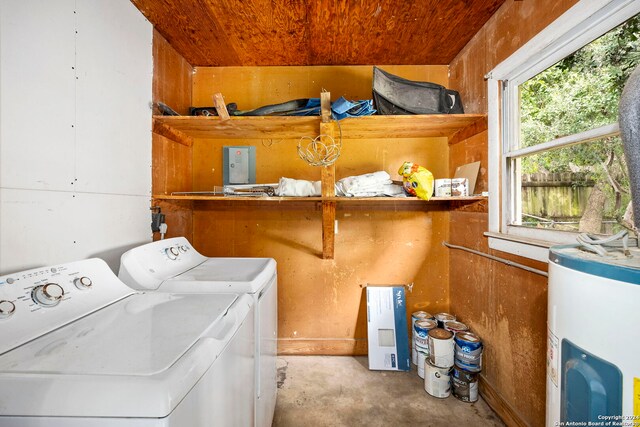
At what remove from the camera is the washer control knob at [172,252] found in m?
1.37

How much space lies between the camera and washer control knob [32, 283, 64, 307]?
2.60 ft

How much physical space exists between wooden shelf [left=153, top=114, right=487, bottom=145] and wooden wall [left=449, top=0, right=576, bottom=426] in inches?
6.0

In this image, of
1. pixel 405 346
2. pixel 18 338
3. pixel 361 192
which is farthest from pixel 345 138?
pixel 18 338

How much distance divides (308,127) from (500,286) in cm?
153

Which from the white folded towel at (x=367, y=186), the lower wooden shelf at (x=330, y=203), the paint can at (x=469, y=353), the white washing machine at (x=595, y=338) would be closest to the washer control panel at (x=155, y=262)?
the lower wooden shelf at (x=330, y=203)

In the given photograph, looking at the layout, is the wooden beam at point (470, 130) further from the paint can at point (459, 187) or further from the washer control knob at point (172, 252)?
the washer control knob at point (172, 252)

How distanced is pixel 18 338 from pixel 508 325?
197 centimetres

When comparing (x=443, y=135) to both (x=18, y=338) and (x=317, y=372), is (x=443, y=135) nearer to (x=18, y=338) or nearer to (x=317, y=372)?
(x=317, y=372)

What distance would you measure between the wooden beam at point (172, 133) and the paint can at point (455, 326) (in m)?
2.28

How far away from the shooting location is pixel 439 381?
5.34ft

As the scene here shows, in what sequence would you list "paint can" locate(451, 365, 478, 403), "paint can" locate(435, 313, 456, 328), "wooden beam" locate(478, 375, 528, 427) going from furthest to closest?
1. "paint can" locate(435, 313, 456, 328)
2. "paint can" locate(451, 365, 478, 403)
3. "wooden beam" locate(478, 375, 528, 427)

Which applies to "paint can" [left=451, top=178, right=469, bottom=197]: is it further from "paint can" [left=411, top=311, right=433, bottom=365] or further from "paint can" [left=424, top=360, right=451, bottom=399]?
"paint can" [left=424, top=360, right=451, bottom=399]

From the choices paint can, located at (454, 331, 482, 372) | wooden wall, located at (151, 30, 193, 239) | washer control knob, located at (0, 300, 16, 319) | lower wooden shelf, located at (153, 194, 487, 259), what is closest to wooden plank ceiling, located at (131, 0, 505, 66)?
wooden wall, located at (151, 30, 193, 239)

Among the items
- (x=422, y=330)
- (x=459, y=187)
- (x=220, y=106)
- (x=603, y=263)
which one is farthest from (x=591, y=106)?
(x=220, y=106)
